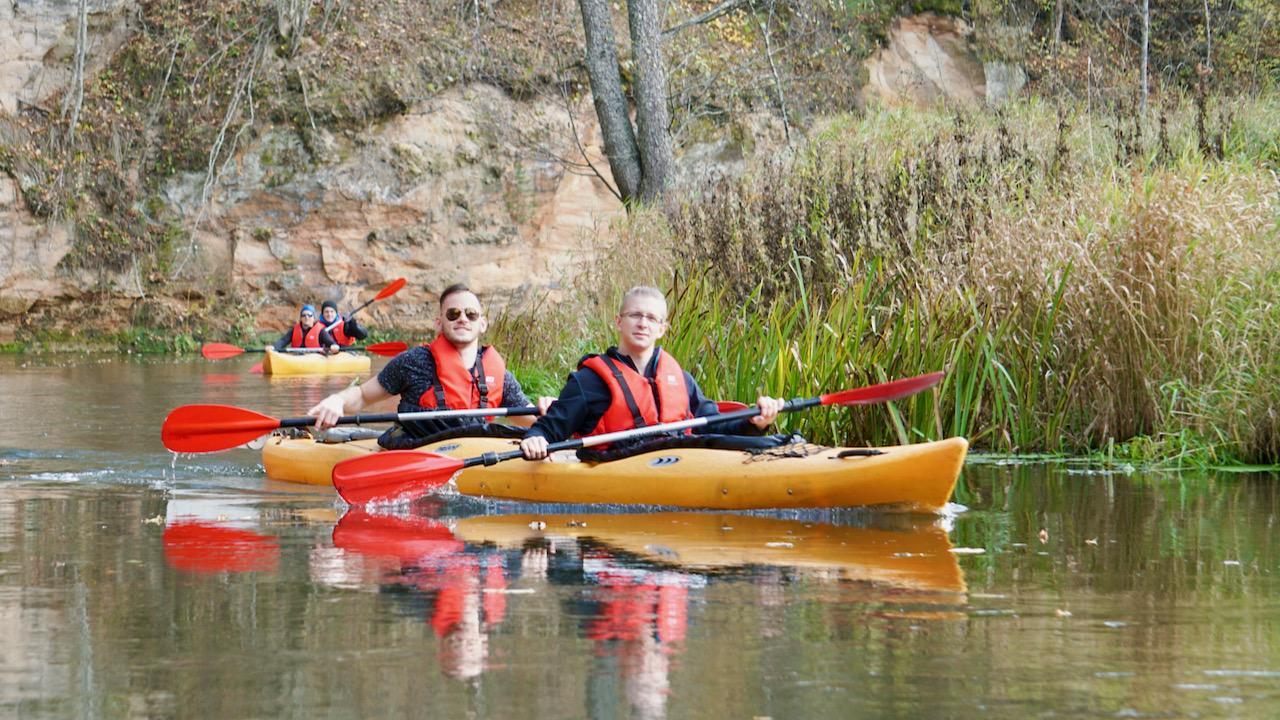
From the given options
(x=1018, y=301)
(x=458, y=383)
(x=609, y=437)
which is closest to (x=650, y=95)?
(x=1018, y=301)

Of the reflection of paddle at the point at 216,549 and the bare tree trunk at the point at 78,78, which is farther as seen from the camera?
the bare tree trunk at the point at 78,78

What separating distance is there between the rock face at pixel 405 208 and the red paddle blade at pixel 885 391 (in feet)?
51.5

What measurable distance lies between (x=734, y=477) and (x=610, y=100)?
11.1m

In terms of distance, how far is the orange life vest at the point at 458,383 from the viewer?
300 inches

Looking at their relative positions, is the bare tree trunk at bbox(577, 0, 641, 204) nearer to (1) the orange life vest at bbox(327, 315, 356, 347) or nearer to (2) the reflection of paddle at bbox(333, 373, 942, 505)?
(1) the orange life vest at bbox(327, 315, 356, 347)

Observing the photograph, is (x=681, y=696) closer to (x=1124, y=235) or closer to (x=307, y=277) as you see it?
(x=1124, y=235)

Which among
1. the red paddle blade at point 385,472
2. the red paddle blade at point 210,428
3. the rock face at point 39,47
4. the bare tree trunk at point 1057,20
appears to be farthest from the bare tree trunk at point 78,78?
the red paddle blade at point 385,472

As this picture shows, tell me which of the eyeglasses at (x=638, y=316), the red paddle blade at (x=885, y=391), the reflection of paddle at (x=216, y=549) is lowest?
the reflection of paddle at (x=216, y=549)

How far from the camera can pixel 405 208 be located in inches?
923

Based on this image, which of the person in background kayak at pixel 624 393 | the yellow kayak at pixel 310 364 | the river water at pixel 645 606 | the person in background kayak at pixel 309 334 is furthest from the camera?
the person in background kayak at pixel 309 334

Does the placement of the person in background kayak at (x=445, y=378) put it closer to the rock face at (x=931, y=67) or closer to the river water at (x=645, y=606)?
the river water at (x=645, y=606)

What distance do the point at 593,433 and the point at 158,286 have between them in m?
17.0

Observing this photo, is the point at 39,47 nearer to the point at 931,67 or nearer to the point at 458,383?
the point at 931,67

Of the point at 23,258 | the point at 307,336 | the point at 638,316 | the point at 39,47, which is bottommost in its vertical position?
the point at 638,316
